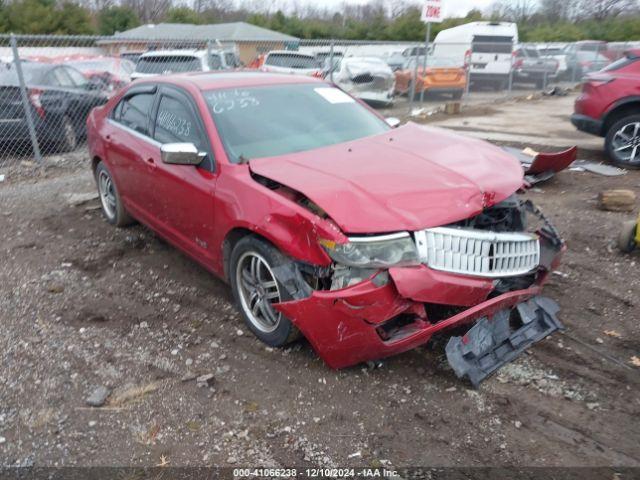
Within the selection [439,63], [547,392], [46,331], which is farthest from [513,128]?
[46,331]

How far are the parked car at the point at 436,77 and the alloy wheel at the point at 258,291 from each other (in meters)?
12.6

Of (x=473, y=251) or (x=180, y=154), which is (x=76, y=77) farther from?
(x=473, y=251)

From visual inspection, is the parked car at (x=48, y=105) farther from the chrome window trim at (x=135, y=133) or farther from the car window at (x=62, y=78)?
the chrome window trim at (x=135, y=133)

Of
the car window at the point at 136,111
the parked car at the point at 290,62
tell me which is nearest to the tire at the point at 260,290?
the car window at the point at 136,111

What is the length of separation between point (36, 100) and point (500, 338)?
27.2 feet

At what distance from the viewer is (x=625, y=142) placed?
770 centimetres

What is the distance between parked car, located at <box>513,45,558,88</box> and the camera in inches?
754

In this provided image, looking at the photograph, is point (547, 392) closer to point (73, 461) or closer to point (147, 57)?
point (73, 461)

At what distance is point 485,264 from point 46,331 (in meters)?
3.00

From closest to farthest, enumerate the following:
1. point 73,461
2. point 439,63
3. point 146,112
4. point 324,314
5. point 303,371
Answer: point 73,461 → point 324,314 → point 303,371 → point 146,112 → point 439,63

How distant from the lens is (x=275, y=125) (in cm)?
405

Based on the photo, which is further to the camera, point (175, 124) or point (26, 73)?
point (26, 73)

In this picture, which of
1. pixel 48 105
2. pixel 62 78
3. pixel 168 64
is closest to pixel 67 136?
pixel 48 105

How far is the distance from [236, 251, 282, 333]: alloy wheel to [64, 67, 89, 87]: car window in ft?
28.6
